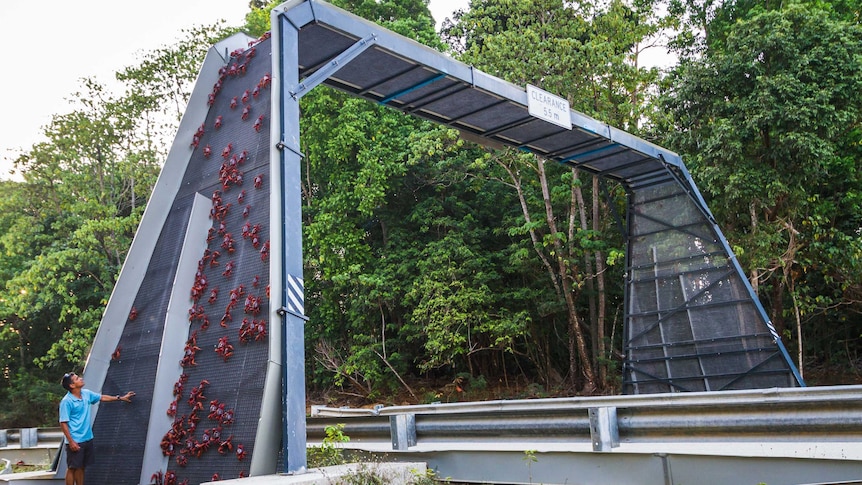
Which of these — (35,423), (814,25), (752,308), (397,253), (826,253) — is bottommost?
(35,423)

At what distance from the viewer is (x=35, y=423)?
22.1 meters

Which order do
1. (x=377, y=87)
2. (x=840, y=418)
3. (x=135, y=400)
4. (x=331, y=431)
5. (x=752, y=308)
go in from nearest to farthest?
(x=840, y=418), (x=331, y=431), (x=135, y=400), (x=377, y=87), (x=752, y=308)

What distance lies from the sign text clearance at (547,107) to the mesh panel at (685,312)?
11.6 feet

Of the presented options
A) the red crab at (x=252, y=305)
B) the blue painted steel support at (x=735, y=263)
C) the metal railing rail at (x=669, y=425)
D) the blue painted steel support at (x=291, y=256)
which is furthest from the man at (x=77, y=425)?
the blue painted steel support at (x=735, y=263)

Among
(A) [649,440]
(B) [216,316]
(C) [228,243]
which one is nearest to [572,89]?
(C) [228,243]

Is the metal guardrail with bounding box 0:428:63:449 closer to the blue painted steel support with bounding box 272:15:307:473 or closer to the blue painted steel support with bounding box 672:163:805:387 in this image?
the blue painted steel support with bounding box 272:15:307:473

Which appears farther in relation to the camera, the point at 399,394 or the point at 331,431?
the point at 399,394

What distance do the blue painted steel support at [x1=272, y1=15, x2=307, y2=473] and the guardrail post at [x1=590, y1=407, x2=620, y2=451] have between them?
2245mm

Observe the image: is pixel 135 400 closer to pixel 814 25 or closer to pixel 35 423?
pixel 814 25

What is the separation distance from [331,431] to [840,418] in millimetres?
3754

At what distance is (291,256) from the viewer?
611cm

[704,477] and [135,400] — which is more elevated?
[135,400]

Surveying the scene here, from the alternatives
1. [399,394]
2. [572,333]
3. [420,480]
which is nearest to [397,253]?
[399,394]

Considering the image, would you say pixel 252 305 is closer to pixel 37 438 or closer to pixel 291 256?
pixel 291 256
